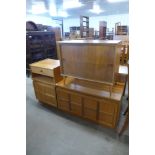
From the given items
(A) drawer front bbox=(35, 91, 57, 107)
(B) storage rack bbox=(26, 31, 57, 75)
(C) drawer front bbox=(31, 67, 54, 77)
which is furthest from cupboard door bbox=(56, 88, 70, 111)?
(B) storage rack bbox=(26, 31, 57, 75)

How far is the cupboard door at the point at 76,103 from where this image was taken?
1998mm

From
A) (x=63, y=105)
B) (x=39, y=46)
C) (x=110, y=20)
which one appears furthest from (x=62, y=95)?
(x=110, y=20)

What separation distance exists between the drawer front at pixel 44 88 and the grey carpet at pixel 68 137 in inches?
13.7

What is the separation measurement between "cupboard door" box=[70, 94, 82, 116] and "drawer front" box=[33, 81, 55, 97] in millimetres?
364

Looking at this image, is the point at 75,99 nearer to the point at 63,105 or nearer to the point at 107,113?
the point at 63,105

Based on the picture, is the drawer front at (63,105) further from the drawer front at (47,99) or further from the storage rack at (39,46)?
the storage rack at (39,46)

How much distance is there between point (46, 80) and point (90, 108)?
86cm

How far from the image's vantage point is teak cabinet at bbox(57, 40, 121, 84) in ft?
5.27

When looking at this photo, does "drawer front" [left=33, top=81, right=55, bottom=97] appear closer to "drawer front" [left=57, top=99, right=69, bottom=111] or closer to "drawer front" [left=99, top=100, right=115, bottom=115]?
"drawer front" [left=57, top=99, right=69, bottom=111]

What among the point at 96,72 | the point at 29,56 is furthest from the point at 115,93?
the point at 29,56

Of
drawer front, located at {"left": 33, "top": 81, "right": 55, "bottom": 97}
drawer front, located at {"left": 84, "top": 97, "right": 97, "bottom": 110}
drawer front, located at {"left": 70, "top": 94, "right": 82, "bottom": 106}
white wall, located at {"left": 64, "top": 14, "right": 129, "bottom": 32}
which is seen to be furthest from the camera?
white wall, located at {"left": 64, "top": 14, "right": 129, "bottom": 32}

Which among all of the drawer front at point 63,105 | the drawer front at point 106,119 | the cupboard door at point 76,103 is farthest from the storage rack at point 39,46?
the drawer front at point 106,119
